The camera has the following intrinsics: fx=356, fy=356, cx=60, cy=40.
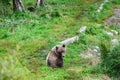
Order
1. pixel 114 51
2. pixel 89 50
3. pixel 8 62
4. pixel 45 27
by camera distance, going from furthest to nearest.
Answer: pixel 45 27
pixel 89 50
pixel 114 51
pixel 8 62

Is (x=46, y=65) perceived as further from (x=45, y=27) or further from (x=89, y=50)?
(x=45, y=27)

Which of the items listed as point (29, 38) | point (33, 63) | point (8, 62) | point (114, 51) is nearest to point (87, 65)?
point (114, 51)

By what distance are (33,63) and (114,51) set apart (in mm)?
3354

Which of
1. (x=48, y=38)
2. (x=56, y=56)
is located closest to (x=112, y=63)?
(x=56, y=56)

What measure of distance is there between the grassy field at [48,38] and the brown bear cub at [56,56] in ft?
0.69

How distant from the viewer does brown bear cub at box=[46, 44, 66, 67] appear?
43.2ft

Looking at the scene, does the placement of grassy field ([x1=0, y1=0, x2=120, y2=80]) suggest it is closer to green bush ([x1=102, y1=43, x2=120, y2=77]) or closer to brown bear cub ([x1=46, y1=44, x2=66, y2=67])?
brown bear cub ([x1=46, y1=44, x2=66, y2=67])

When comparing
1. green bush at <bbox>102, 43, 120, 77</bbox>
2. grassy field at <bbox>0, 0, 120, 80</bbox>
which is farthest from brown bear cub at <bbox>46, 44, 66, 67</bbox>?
green bush at <bbox>102, 43, 120, 77</bbox>

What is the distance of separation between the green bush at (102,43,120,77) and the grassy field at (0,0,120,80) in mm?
366

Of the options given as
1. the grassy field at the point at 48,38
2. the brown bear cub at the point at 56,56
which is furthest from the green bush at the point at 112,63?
the brown bear cub at the point at 56,56

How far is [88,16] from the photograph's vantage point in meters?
27.5

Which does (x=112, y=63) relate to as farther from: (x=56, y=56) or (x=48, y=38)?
(x=48, y=38)

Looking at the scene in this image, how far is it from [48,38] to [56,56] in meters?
6.01

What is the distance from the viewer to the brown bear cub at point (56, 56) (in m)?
13.2
